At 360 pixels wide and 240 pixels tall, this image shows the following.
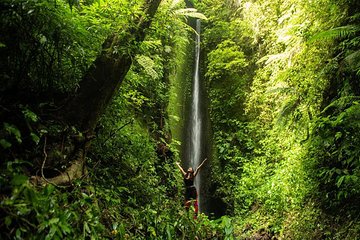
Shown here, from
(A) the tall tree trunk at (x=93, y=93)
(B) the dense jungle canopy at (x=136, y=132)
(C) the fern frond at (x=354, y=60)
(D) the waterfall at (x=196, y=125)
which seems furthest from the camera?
(D) the waterfall at (x=196, y=125)

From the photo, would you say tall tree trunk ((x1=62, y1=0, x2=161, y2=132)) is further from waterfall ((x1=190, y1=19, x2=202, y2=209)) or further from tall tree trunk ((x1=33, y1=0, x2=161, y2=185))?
waterfall ((x1=190, y1=19, x2=202, y2=209))

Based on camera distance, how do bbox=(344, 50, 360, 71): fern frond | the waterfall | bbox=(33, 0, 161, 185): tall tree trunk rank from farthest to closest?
the waterfall
bbox=(344, 50, 360, 71): fern frond
bbox=(33, 0, 161, 185): tall tree trunk

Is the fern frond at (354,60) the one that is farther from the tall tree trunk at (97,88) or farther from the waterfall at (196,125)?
the waterfall at (196,125)

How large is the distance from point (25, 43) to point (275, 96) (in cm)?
679

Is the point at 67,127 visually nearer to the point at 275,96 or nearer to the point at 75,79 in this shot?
Result: the point at 75,79

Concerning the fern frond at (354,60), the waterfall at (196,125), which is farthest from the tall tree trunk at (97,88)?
the waterfall at (196,125)

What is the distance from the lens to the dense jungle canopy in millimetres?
2912

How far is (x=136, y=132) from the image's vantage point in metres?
5.93

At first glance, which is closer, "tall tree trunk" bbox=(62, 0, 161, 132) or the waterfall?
"tall tree trunk" bbox=(62, 0, 161, 132)

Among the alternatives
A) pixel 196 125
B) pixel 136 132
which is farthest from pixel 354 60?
pixel 196 125

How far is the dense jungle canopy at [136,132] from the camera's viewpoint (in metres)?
2.91

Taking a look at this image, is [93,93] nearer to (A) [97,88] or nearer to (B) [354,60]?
(A) [97,88]

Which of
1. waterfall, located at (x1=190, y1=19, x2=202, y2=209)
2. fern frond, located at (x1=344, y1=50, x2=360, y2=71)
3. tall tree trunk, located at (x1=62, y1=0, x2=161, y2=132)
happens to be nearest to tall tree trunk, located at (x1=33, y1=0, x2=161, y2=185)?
tall tree trunk, located at (x1=62, y1=0, x2=161, y2=132)

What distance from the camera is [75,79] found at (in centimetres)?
394
